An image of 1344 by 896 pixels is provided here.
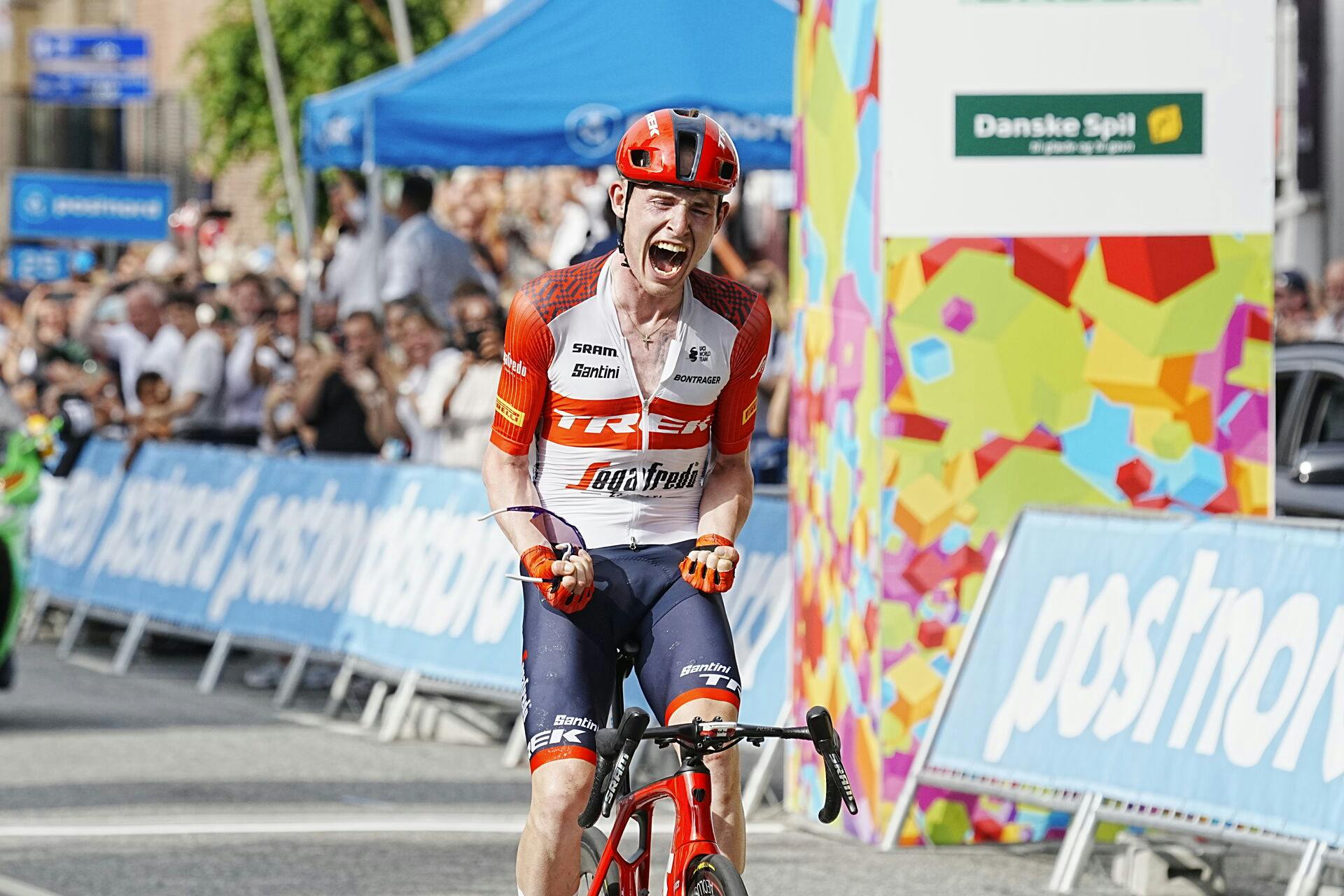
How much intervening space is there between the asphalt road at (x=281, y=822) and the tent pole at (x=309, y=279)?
4521 mm

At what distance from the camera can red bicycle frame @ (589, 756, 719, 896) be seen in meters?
5.55

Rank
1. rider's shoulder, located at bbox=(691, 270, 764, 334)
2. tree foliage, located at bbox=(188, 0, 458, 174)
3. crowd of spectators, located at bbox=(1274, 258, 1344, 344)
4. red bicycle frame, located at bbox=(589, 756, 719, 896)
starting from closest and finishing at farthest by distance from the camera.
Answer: red bicycle frame, located at bbox=(589, 756, 719, 896), rider's shoulder, located at bbox=(691, 270, 764, 334), crowd of spectators, located at bbox=(1274, 258, 1344, 344), tree foliage, located at bbox=(188, 0, 458, 174)

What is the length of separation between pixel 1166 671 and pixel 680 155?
3419 millimetres

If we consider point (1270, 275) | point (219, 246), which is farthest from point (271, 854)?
point (219, 246)

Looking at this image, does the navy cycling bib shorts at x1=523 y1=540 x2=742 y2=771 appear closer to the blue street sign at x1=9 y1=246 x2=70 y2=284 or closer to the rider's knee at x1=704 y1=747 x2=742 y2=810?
the rider's knee at x1=704 y1=747 x2=742 y2=810

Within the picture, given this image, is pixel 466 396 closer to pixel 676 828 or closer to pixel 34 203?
pixel 676 828

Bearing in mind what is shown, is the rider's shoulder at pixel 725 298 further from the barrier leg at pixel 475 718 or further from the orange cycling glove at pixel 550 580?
the barrier leg at pixel 475 718

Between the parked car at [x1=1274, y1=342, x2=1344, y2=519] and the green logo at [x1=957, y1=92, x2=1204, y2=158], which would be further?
the parked car at [x1=1274, y1=342, x2=1344, y2=519]

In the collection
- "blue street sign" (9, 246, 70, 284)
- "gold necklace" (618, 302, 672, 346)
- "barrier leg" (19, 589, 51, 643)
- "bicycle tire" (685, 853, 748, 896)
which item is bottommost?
"barrier leg" (19, 589, 51, 643)

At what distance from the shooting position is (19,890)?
340 inches

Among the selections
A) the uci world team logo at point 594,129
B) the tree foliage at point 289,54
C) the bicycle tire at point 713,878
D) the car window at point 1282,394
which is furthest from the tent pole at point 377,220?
the tree foliage at point 289,54

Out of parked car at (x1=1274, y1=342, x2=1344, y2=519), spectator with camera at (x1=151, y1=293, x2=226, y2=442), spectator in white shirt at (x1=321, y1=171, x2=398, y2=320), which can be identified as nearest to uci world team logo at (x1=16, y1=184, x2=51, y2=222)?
spectator in white shirt at (x1=321, y1=171, x2=398, y2=320)

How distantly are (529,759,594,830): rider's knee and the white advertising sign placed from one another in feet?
13.3

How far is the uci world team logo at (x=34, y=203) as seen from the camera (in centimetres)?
3070
